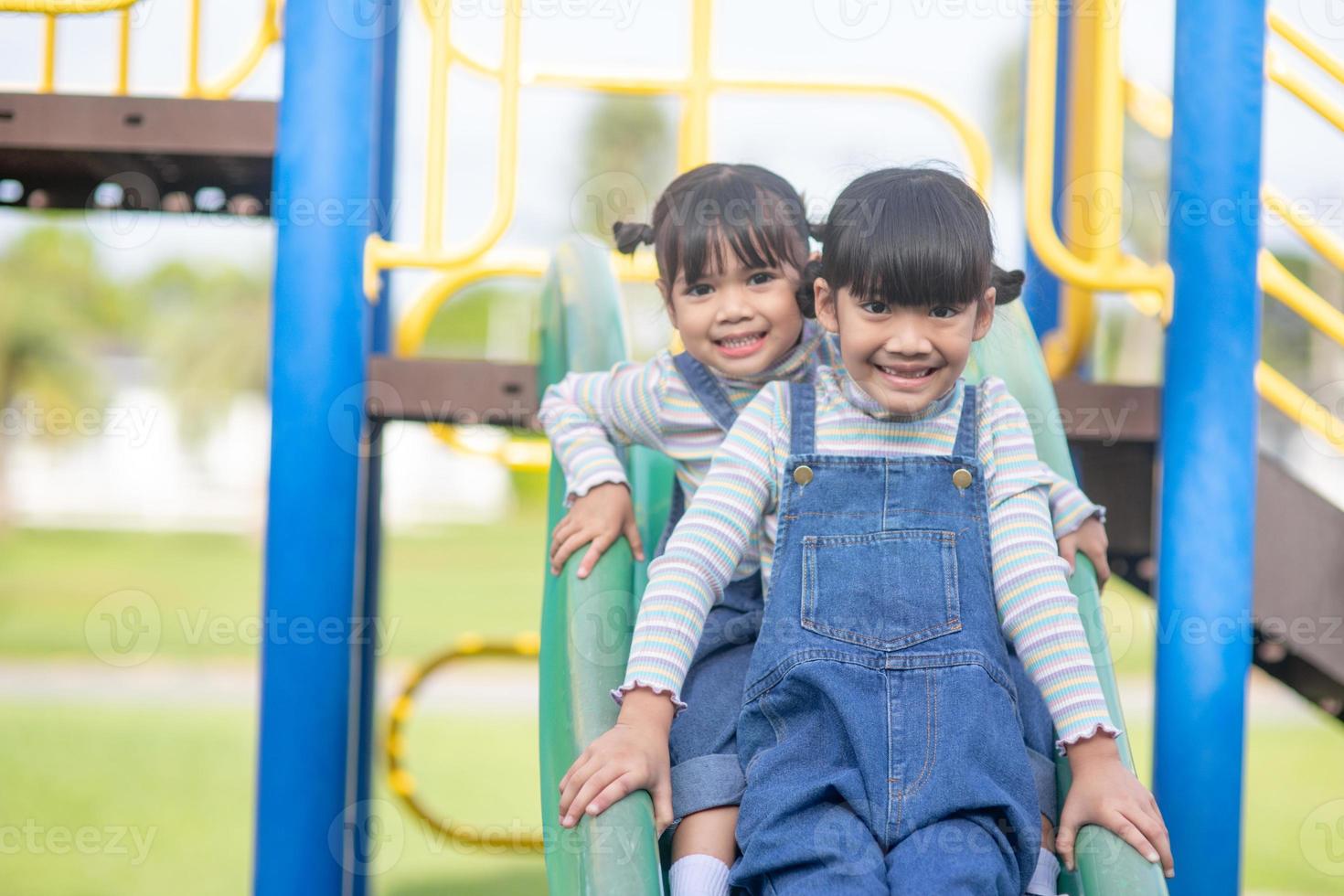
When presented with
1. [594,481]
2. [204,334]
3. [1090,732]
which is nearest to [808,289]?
[594,481]

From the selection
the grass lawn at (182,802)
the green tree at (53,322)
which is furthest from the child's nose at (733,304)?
the green tree at (53,322)

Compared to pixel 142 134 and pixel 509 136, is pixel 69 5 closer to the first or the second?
pixel 142 134

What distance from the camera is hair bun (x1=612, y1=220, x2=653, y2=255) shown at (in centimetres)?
186

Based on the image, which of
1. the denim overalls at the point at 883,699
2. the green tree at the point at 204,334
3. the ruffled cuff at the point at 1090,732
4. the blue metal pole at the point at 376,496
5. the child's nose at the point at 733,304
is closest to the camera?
the denim overalls at the point at 883,699

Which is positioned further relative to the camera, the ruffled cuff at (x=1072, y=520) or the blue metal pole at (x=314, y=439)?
the blue metal pole at (x=314, y=439)

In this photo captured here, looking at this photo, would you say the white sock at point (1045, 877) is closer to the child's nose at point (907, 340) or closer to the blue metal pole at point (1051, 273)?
the child's nose at point (907, 340)

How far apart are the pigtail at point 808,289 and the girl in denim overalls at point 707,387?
16 mm

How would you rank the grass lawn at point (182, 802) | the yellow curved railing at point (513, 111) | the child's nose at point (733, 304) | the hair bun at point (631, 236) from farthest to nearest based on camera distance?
the grass lawn at point (182, 802) → the yellow curved railing at point (513, 111) → the hair bun at point (631, 236) → the child's nose at point (733, 304)

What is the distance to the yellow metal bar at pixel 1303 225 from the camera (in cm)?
234

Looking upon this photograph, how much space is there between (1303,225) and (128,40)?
2019mm

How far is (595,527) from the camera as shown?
168 centimetres

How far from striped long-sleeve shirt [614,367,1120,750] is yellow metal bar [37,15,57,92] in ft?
4.85

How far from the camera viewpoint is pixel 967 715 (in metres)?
1.35

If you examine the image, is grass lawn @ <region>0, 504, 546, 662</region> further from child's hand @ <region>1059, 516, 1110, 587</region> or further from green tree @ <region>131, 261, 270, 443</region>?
green tree @ <region>131, 261, 270, 443</region>
